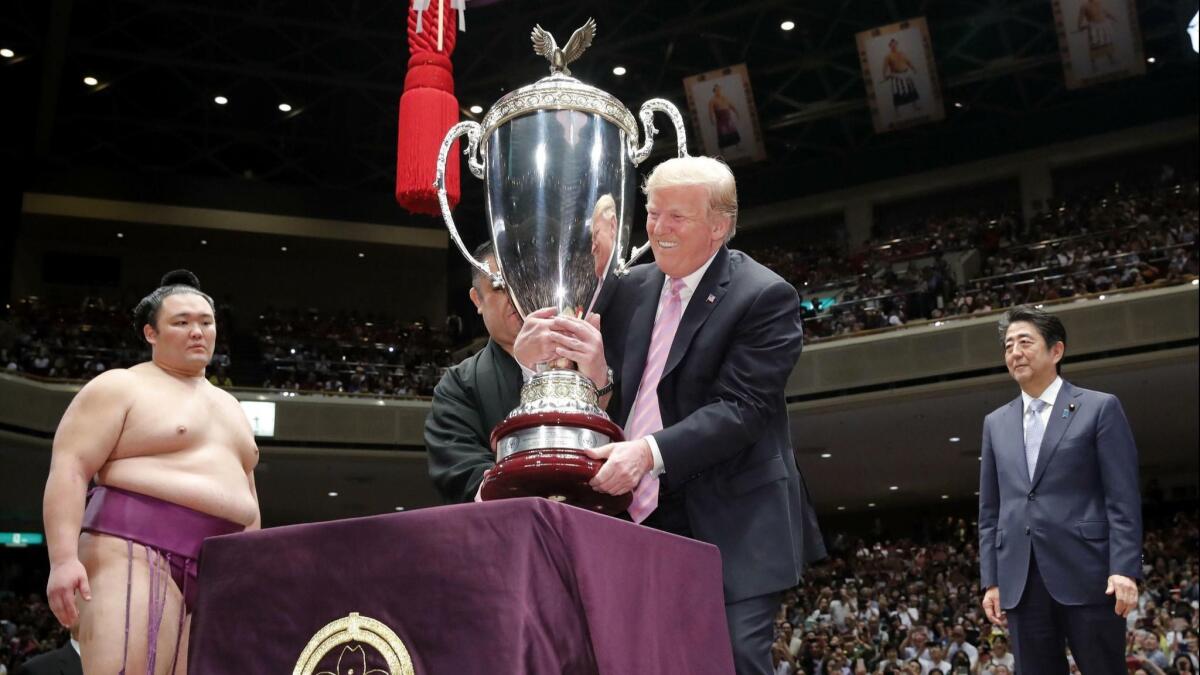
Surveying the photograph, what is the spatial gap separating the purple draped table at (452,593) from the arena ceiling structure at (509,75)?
463 inches

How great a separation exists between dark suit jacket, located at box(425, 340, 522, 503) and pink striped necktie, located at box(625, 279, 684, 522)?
293 millimetres

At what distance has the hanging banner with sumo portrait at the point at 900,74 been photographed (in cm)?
1198

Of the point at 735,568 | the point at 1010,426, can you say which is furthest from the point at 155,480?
the point at 1010,426

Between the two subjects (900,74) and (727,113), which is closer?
(900,74)

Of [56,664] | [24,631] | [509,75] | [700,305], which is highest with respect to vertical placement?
[509,75]

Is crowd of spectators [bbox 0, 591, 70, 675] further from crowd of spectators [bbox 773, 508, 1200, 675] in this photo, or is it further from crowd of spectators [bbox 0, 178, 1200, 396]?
crowd of spectators [bbox 773, 508, 1200, 675]

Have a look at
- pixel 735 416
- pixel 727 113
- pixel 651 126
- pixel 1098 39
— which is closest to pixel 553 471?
pixel 735 416

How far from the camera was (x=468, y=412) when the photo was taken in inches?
76.6

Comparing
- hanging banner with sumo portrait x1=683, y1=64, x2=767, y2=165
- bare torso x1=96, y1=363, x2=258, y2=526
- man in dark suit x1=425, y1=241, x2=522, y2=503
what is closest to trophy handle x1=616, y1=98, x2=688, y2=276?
man in dark suit x1=425, y1=241, x2=522, y2=503

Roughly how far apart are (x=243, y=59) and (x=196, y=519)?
13.1m

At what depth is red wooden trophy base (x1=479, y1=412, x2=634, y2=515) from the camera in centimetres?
133

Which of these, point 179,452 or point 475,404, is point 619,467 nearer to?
point 475,404

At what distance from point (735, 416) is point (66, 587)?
1087mm

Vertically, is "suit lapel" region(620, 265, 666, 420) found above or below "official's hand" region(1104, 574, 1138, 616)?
above
